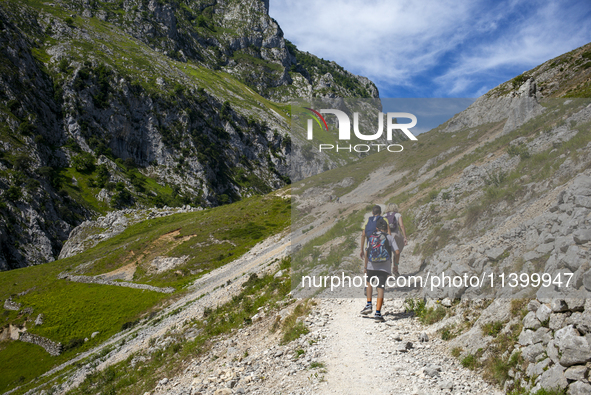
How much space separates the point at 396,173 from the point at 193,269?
46.2m

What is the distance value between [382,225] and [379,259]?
4.18 feet

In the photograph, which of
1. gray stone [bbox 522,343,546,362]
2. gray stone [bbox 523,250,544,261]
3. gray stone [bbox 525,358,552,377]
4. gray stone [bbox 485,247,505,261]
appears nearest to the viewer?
gray stone [bbox 525,358,552,377]

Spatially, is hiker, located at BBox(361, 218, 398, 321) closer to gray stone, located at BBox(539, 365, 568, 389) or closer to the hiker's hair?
the hiker's hair

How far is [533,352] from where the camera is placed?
20.8 ft

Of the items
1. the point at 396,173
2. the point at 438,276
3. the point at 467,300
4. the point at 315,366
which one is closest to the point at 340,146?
the point at 396,173

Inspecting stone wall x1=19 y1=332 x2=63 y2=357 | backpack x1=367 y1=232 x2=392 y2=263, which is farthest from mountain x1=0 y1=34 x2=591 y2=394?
stone wall x1=19 y1=332 x2=63 y2=357

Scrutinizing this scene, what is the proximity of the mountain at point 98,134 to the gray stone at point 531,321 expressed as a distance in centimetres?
11270

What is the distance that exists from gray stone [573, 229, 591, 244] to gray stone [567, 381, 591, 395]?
3732 mm

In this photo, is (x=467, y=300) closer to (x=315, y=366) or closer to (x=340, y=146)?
(x=315, y=366)

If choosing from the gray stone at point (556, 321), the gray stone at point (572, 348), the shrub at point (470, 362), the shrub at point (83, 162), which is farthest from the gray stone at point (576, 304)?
the shrub at point (83, 162)

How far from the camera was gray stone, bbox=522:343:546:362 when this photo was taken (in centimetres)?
626

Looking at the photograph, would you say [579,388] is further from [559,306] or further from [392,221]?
[392,221]

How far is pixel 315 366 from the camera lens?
8.80 meters

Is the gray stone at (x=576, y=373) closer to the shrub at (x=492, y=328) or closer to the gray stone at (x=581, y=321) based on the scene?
the gray stone at (x=581, y=321)
